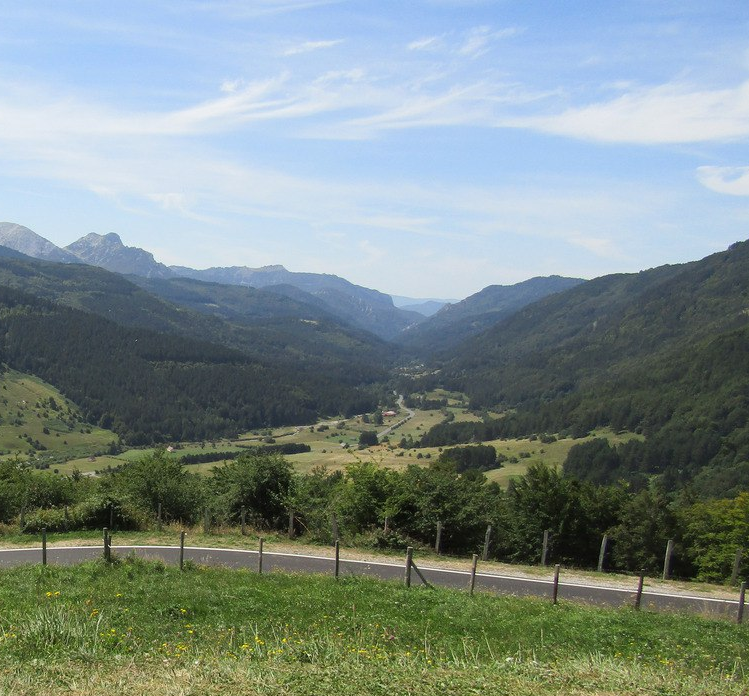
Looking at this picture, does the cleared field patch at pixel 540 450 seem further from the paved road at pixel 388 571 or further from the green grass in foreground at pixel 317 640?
the green grass in foreground at pixel 317 640

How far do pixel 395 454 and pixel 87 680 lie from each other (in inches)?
6638

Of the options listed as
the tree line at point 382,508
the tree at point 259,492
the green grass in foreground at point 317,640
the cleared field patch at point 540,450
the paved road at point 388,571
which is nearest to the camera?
the green grass in foreground at point 317,640

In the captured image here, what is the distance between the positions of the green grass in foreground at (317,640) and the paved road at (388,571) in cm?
310

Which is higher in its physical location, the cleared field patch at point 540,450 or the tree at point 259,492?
the tree at point 259,492

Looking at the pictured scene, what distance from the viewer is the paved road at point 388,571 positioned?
2130cm

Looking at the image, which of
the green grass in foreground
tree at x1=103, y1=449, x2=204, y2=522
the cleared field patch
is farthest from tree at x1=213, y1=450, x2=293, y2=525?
the cleared field patch

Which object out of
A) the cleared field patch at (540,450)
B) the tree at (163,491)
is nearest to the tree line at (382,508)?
the tree at (163,491)

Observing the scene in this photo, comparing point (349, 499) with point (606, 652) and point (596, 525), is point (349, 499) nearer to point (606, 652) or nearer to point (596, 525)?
point (596, 525)

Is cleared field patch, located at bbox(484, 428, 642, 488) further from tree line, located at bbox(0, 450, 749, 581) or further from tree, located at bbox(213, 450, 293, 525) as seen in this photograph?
tree, located at bbox(213, 450, 293, 525)

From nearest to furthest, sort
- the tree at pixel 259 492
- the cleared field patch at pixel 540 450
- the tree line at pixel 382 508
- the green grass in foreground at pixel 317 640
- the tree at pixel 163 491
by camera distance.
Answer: the green grass in foreground at pixel 317 640, the tree line at pixel 382 508, the tree at pixel 163 491, the tree at pixel 259 492, the cleared field patch at pixel 540 450

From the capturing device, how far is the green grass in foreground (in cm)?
993

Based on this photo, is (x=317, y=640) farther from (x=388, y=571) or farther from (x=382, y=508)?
(x=382, y=508)

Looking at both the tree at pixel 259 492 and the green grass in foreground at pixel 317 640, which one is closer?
the green grass in foreground at pixel 317 640

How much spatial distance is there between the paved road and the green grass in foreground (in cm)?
310
